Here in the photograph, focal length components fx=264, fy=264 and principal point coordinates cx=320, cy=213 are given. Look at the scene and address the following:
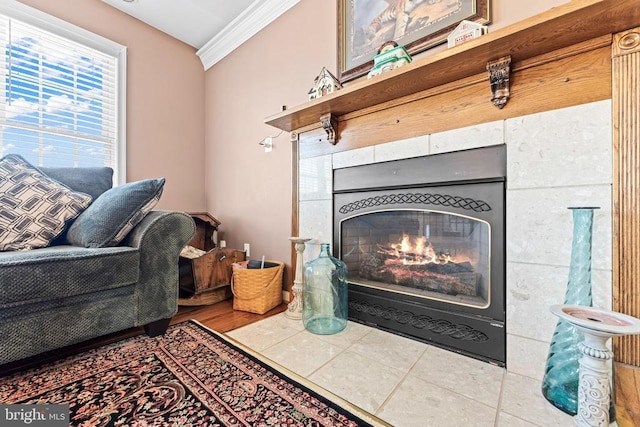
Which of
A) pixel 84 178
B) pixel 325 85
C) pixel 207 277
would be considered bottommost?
pixel 207 277

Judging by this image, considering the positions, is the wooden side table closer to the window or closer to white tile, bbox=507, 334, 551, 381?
the window

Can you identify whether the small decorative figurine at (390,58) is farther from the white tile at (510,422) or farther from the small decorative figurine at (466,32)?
the white tile at (510,422)

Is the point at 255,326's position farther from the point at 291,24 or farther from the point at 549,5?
the point at 291,24

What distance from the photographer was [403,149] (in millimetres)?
1513

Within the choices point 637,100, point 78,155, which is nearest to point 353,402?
point 637,100

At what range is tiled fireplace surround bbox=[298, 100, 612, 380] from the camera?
1001 millimetres

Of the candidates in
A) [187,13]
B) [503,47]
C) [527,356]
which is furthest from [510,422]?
[187,13]

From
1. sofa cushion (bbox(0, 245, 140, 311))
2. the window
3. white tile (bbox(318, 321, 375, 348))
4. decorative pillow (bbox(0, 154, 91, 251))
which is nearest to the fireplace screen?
white tile (bbox(318, 321, 375, 348))

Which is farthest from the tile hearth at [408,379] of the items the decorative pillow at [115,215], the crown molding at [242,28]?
the crown molding at [242,28]

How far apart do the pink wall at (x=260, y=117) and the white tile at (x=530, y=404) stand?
1.57m

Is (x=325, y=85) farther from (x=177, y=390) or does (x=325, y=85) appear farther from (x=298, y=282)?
(x=177, y=390)

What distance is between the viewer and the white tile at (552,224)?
99cm

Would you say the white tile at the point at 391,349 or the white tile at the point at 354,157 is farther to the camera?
the white tile at the point at 354,157

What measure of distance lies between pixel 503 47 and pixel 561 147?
47 cm
